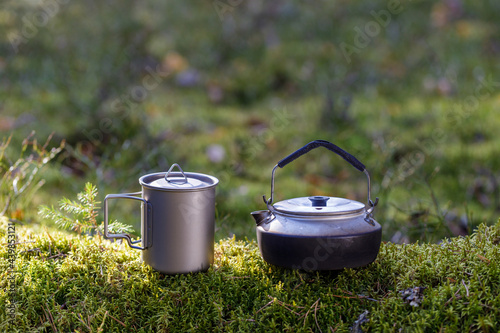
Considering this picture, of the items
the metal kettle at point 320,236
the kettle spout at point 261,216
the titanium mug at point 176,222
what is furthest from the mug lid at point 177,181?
the metal kettle at point 320,236

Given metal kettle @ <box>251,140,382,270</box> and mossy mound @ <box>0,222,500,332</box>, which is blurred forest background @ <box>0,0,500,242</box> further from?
metal kettle @ <box>251,140,382,270</box>

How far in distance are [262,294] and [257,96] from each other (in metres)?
4.68

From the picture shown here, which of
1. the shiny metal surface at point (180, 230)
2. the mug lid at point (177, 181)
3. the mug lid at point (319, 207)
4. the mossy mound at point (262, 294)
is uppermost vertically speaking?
the mug lid at point (177, 181)

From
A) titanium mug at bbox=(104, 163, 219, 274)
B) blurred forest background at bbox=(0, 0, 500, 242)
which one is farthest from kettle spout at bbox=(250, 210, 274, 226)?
blurred forest background at bbox=(0, 0, 500, 242)

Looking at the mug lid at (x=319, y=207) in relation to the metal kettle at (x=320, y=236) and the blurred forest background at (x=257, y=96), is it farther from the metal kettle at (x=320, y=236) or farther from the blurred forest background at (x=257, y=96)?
the blurred forest background at (x=257, y=96)

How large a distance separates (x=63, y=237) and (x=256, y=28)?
570cm

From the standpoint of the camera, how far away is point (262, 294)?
238cm

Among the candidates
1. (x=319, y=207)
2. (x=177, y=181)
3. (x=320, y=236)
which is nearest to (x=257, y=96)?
(x=177, y=181)

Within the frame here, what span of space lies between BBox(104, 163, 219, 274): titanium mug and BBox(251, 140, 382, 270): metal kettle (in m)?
0.28

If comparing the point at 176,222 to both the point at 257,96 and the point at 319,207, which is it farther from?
the point at 257,96

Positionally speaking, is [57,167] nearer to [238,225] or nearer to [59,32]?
[238,225]

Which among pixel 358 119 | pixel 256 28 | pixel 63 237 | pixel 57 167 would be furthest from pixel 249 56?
pixel 63 237

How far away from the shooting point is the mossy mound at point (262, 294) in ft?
7.16

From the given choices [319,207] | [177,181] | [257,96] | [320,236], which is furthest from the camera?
[257,96]
